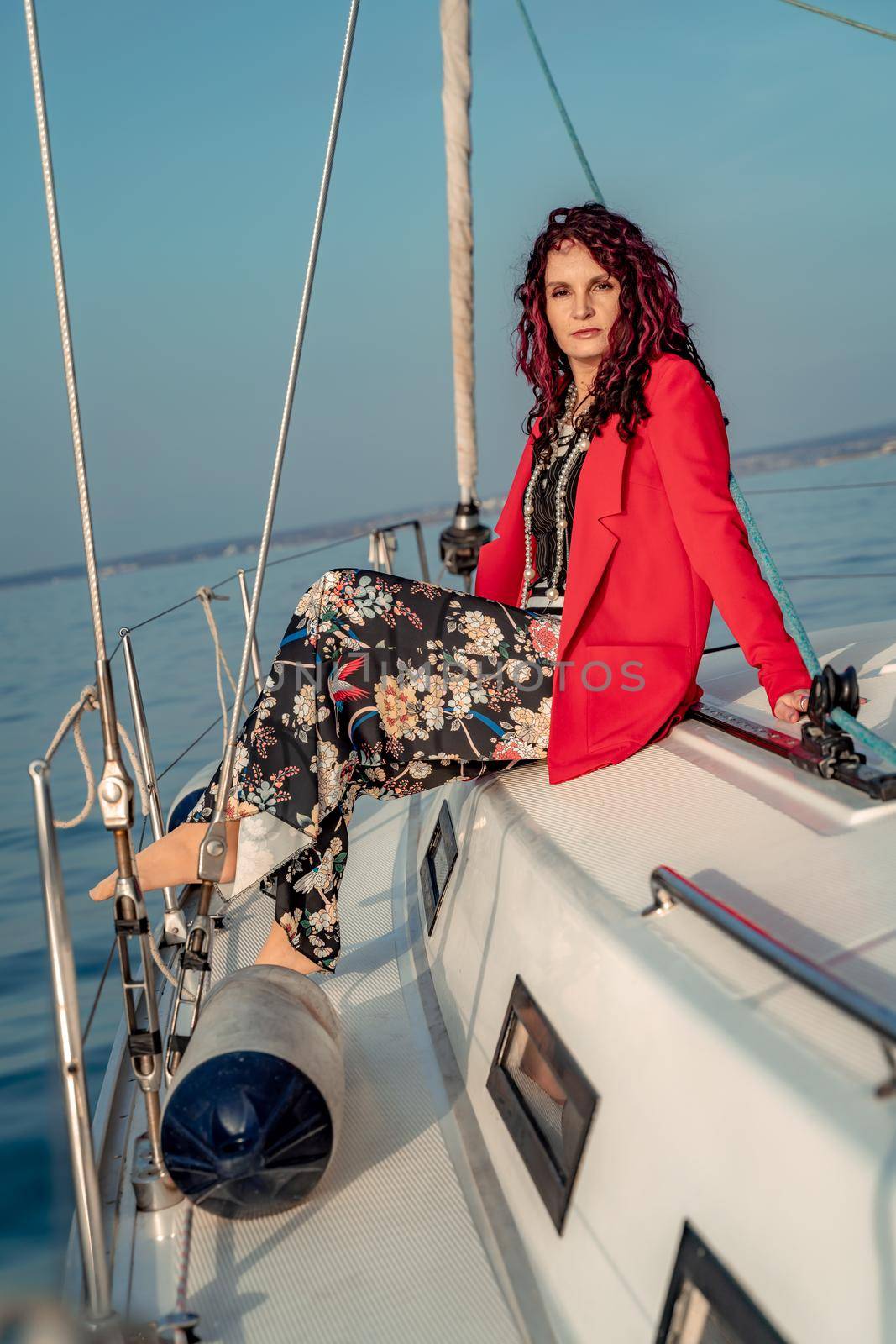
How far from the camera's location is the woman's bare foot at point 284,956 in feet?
6.96

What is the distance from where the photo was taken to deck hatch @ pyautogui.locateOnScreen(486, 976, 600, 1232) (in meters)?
1.46

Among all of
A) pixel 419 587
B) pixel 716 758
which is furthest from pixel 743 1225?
pixel 419 587

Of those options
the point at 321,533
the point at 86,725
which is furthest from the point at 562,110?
the point at 321,533

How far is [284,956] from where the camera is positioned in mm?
2125

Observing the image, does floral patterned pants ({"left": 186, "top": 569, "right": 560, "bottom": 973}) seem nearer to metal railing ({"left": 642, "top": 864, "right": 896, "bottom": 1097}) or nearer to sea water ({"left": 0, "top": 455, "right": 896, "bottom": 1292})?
sea water ({"left": 0, "top": 455, "right": 896, "bottom": 1292})

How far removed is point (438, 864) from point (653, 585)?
0.83 meters

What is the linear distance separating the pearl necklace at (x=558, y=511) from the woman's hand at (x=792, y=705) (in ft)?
1.91

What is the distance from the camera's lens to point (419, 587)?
219 cm

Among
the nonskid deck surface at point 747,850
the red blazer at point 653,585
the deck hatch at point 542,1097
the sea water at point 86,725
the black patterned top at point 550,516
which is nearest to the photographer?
the nonskid deck surface at point 747,850

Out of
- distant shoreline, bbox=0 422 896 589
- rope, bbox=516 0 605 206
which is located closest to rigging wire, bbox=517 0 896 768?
rope, bbox=516 0 605 206

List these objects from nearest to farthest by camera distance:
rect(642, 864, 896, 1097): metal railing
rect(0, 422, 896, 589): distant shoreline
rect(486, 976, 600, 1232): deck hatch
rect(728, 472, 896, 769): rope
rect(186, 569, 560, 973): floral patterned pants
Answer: rect(642, 864, 896, 1097): metal railing < rect(486, 976, 600, 1232): deck hatch < rect(728, 472, 896, 769): rope < rect(186, 569, 560, 973): floral patterned pants < rect(0, 422, 896, 589): distant shoreline

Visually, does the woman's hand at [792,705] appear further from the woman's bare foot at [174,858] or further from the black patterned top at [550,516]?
the woman's bare foot at [174,858]

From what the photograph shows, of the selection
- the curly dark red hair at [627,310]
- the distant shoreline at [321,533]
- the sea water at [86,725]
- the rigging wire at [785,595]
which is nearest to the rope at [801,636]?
the rigging wire at [785,595]

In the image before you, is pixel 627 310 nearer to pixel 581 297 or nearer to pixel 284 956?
pixel 581 297
